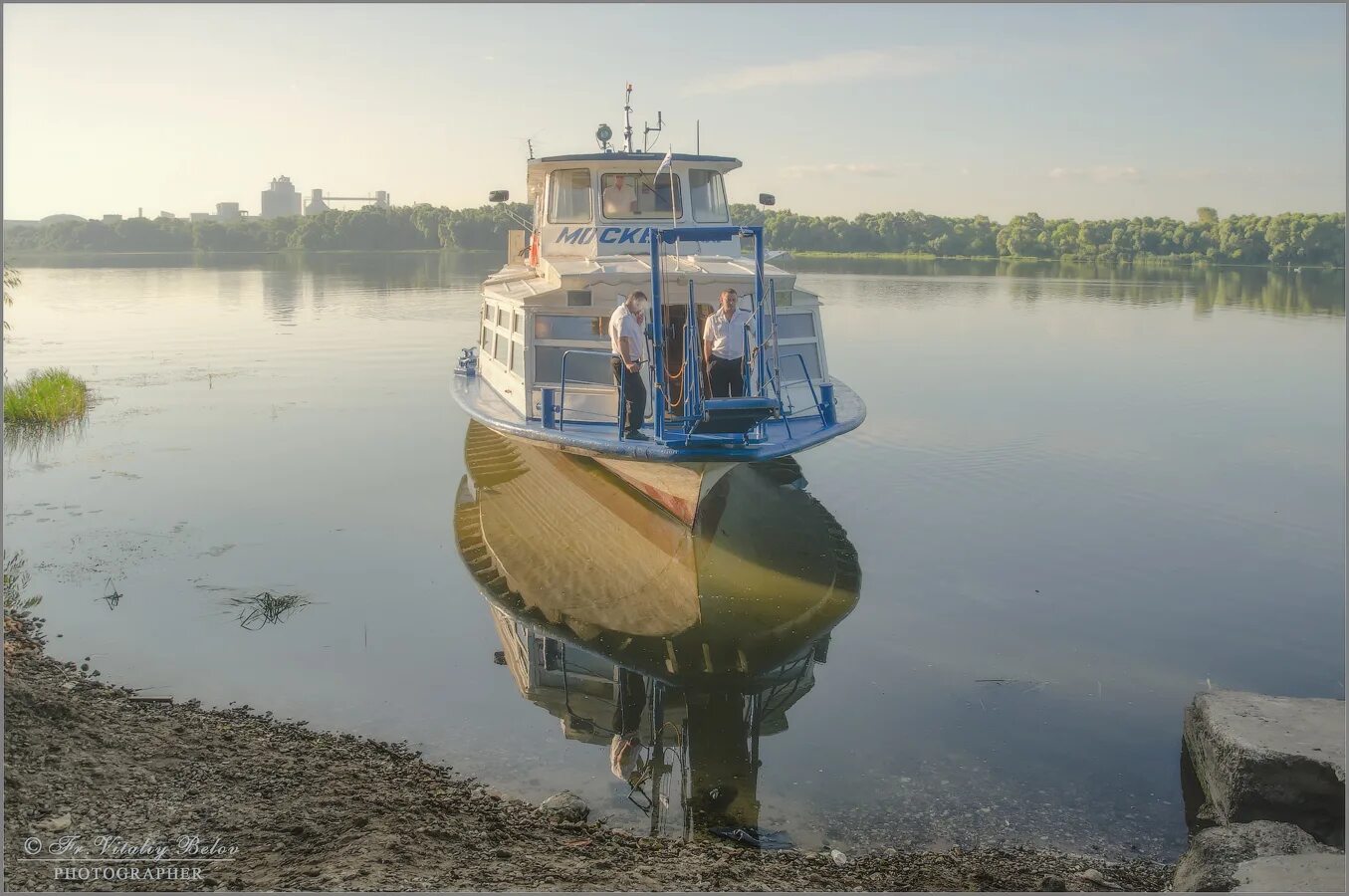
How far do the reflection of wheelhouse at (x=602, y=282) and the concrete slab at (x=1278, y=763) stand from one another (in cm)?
599

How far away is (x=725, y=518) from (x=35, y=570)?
8.74 m

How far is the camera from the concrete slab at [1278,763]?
24.9 feet

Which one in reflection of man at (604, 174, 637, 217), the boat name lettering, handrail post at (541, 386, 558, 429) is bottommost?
handrail post at (541, 386, 558, 429)

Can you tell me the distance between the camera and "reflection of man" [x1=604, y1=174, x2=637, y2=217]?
57.9 feet

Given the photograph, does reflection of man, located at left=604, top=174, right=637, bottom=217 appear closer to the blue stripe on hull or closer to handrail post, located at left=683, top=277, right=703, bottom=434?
the blue stripe on hull

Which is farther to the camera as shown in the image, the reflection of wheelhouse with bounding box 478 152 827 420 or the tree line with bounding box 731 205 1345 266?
the tree line with bounding box 731 205 1345 266

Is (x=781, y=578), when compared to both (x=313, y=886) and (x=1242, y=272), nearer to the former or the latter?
(x=313, y=886)

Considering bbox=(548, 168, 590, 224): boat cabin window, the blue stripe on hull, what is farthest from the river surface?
bbox=(548, 168, 590, 224): boat cabin window

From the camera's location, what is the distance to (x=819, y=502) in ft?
55.7

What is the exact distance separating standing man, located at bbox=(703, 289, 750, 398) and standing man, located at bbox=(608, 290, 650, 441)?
2.66 ft

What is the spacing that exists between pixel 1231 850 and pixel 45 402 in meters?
22.1

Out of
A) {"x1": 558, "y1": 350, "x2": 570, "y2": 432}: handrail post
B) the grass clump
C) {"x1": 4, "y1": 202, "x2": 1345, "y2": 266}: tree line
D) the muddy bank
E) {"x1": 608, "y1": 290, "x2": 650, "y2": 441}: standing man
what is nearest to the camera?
the muddy bank

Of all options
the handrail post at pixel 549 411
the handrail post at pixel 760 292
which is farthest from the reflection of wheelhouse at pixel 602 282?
the handrail post at pixel 760 292

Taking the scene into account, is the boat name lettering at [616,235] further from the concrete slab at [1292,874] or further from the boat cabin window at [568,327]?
the concrete slab at [1292,874]
